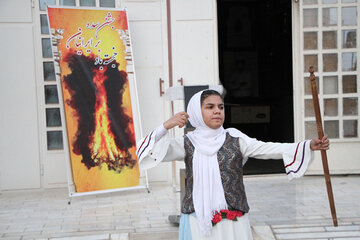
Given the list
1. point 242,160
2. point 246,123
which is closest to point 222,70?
point 246,123

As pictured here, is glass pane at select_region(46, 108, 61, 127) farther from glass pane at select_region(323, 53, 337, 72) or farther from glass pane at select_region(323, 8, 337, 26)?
glass pane at select_region(323, 8, 337, 26)

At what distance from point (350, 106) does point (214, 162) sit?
4.48 meters

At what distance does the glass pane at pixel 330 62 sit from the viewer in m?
6.31

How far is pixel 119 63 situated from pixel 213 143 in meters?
3.32

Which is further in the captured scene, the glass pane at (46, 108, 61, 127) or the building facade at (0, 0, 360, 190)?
the glass pane at (46, 108, 61, 127)

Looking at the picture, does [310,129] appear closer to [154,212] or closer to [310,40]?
[310,40]

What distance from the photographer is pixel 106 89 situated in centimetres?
551

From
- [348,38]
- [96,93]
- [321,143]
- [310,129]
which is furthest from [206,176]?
[348,38]

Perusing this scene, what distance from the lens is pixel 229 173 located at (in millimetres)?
2527

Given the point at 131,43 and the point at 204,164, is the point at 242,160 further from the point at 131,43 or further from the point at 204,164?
the point at 131,43

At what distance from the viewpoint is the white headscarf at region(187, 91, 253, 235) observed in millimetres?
2502

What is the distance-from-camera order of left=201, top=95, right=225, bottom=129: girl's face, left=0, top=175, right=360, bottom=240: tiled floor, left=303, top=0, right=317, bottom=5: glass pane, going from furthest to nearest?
left=303, top=0, right=317, bottom=5: glass pane, left=0, top=175, right=360, bottom=240: tiled floor, left=201, top=95, right=225, bottom=129: girl's face

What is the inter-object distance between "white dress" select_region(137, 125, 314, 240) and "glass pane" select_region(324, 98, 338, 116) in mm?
4067

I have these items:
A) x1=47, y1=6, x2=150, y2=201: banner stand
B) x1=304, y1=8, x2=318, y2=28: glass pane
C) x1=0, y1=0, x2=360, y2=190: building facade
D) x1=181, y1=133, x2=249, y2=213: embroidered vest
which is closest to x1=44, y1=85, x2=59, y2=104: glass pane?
x1=0, y1=0, x2=360, y2=190: building facade
